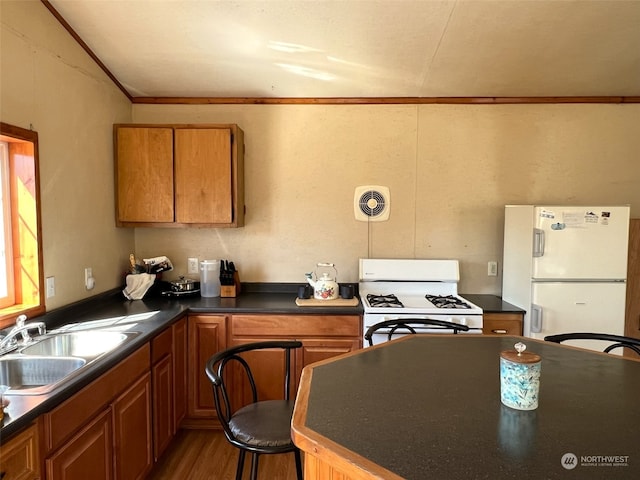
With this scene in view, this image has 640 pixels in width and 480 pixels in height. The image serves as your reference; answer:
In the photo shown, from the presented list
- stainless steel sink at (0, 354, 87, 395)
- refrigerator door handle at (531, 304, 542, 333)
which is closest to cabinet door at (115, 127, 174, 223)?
stainless steel sink at (0, 354, 87, 395)

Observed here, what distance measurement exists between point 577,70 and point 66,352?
3.53 m

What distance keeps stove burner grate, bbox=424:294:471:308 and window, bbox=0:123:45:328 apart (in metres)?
2.32

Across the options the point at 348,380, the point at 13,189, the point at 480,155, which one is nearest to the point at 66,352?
the point at 13,189

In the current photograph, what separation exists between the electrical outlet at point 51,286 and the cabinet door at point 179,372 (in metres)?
0.66

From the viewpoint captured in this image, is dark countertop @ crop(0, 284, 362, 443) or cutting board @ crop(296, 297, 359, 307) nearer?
dark countertop @ crop(0, 284, 362, 443)

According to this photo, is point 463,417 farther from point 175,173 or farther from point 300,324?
point 175,173

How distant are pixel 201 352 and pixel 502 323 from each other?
6.57 feet

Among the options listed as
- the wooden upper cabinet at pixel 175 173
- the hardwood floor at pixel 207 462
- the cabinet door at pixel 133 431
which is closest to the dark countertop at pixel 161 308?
the cabinet door at pixel 133 431

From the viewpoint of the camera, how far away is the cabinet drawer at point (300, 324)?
255cm

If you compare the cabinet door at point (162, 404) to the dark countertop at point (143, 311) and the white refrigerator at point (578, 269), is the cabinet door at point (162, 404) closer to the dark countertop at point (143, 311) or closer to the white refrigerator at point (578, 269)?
the dark countertop at point (143, 311)

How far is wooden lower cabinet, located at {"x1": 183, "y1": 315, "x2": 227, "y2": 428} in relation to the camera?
254 cm

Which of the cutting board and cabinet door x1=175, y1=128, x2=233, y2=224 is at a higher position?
cabinet door x1=175, y1=128, x2=233, y2=224

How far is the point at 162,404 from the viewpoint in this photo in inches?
87.1

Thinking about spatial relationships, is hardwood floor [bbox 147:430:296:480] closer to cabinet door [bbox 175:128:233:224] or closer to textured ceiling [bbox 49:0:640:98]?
cabinet door [bbox 175:128:233:224]
